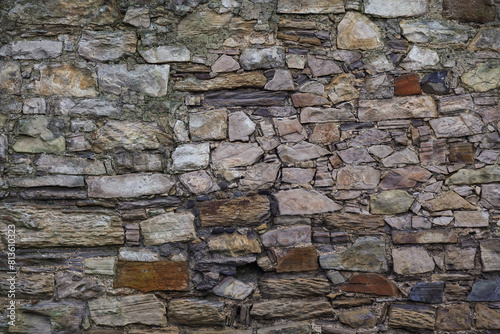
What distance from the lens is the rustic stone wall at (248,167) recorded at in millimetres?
2434

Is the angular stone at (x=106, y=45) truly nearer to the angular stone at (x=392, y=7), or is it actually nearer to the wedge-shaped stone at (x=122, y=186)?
the wedge-shaped stone at (x=122, y=186)

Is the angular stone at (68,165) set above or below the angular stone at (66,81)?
below

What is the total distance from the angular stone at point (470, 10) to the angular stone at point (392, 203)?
3.51ft

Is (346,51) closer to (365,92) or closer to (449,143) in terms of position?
(365,92)

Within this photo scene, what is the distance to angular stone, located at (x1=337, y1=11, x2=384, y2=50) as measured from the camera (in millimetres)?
2490

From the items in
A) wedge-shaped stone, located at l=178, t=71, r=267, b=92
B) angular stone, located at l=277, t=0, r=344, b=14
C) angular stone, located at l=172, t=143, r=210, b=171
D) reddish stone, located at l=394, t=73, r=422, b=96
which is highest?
angular stone, located at l=277, t=0, r=344, b=14

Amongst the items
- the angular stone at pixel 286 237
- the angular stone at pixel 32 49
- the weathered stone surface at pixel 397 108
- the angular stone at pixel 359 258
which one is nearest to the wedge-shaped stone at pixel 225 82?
the weathered stone surface at pixel 397 108

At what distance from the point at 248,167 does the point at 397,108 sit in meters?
0.91

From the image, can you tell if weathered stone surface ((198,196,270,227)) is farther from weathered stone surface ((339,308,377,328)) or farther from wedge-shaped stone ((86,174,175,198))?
weathered stone surface ((339,308,377,328))

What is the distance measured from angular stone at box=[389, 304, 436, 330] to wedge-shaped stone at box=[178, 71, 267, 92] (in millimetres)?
1488

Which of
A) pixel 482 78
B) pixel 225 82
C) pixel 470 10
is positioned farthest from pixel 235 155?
pixel 470 10

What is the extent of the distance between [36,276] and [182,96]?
4.24 feet

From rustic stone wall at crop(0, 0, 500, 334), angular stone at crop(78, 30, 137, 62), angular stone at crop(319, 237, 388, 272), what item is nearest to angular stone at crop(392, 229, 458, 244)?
rustic stone wall at crop(0, 0, 500, 334)

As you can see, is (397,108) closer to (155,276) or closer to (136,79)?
(136,79)
